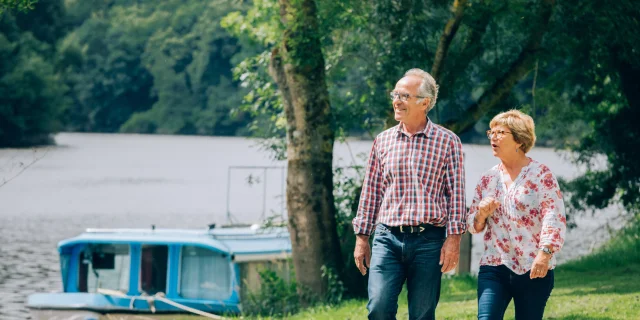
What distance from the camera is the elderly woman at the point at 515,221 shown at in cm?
476

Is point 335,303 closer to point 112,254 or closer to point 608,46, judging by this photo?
point 608,46

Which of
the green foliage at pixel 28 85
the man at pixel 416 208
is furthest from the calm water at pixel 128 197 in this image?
the man at pixel 416 208

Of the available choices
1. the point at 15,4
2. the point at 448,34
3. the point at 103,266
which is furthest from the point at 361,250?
the point at 103,266

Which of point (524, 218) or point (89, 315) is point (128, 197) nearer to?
point (89, 315)

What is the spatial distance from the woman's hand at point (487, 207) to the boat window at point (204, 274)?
12334 mm

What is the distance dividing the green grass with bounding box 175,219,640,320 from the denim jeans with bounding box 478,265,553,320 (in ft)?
11.5

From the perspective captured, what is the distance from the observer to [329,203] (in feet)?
41.7

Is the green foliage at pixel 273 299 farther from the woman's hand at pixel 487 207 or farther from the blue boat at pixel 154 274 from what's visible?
the woman's hand at pixel 487 207

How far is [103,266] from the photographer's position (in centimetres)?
1753

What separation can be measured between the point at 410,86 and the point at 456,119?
26.1 feet

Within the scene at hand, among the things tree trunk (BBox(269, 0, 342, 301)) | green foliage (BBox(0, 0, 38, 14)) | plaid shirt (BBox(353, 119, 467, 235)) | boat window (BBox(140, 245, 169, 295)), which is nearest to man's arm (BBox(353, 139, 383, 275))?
plaid shirt (BBox(353, 119, 467, 235))

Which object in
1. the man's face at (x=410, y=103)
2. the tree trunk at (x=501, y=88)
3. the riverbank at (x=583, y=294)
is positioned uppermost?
the tree trunk at (x=501, y=88)

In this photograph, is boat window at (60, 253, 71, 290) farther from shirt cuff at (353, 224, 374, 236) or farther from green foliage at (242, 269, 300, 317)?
shirt cuff at (353, 224, 374, 236)

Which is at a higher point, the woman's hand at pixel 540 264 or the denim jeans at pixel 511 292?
the woman's hand at pixel 540 264
